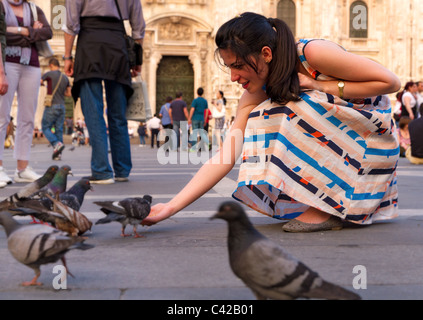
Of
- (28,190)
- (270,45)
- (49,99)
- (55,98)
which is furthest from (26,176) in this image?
(55,98)

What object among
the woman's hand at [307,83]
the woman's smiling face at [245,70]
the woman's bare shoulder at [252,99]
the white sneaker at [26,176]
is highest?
the woman's smiling face at [245,70]

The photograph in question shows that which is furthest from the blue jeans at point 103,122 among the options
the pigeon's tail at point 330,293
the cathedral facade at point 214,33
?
the cathedral facade at point 214,33

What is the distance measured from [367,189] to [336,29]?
28556mm

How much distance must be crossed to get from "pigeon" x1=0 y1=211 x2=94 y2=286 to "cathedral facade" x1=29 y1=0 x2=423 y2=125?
2731 centimetres

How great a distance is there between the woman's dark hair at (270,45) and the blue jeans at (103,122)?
3194mm

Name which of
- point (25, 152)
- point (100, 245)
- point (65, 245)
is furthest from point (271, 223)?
point (25, 152)

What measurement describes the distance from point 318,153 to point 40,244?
5.54ft

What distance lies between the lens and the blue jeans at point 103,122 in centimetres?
632

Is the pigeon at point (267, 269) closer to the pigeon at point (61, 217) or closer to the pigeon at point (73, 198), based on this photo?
the pigeon at point (61, 217)

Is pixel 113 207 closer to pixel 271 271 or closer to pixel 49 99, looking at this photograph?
pixel 271 271

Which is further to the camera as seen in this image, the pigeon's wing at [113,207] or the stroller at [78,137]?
the stroller at [78,137]

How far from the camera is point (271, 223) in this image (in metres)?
3.74
